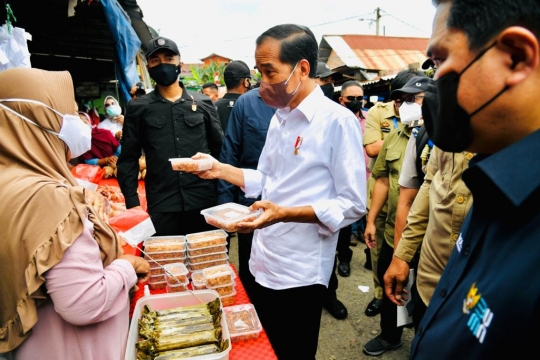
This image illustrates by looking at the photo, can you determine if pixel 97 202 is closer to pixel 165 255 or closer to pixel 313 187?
pixel 165 255

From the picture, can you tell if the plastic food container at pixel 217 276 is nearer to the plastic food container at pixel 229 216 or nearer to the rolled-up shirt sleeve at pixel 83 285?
the plastic food container at pixel 229 216

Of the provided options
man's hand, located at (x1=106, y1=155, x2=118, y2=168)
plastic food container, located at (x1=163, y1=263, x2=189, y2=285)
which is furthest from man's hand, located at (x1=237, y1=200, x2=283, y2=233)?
man's hand, located at (x1=106, y1=155, x2=118, y2=168)

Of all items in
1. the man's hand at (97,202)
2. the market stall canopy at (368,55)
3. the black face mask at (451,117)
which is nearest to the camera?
the black face mask at (451,117)

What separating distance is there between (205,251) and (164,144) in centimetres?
134

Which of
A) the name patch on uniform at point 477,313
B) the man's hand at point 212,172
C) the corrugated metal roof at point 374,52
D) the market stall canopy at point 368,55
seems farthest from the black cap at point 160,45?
the corrugated metal roof at point 374,52

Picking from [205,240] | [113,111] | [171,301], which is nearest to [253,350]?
[171,301]

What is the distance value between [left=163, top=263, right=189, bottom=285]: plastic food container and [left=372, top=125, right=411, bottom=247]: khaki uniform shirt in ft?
6.47

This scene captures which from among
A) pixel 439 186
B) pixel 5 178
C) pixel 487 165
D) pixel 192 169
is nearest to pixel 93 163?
pixel 192 169

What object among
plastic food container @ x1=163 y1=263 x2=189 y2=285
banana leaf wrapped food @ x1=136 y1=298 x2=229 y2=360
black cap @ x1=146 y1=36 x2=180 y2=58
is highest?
black cap @ x1=146 y1=36 x2=180 y2=58

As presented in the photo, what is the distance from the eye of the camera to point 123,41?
4.64 m

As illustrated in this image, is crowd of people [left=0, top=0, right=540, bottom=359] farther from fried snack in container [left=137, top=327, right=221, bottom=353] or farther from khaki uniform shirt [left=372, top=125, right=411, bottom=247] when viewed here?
fried snack in container [left=137, top=327, right=221, bottom=353]

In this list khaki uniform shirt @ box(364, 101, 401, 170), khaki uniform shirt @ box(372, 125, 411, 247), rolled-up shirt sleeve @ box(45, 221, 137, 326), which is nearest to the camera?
rolled-up shirt sleeve @ box(45, 221, 137, 326)

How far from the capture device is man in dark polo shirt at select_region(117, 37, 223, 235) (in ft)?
11.0

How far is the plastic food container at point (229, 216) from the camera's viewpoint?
5.88 ft
